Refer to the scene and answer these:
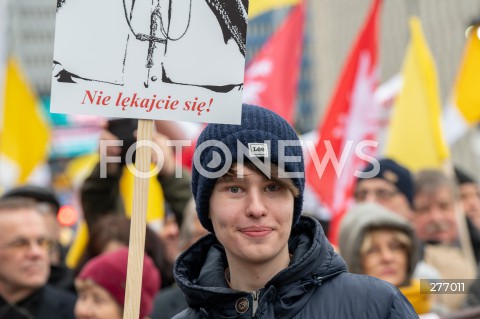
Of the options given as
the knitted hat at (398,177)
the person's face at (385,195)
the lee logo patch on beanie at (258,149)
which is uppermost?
the lee logo patch on beanie at (258,149)

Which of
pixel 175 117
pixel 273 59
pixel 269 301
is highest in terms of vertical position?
pixel 273 59

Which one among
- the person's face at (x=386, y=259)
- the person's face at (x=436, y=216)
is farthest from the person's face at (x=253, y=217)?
the person's face at (x=436, y=216)

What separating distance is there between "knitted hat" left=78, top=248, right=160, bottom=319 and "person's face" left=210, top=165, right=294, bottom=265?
175 cm

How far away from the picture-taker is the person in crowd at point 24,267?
16.0ft

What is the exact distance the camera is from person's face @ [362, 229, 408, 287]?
460cm

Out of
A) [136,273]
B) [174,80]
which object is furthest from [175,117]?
[136,273]

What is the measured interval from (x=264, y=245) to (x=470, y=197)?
5.44m

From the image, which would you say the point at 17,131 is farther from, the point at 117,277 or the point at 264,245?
the point at 264,245

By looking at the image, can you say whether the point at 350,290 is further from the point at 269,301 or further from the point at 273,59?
the point at 273,59

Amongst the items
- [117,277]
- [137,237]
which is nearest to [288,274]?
[137,237]

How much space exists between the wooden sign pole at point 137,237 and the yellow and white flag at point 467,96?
5.33 meters

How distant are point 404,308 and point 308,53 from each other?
318ft

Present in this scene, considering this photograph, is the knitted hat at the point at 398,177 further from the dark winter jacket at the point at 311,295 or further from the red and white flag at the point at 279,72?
the dark winter jacket at the point at 311,295

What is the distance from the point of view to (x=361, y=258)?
15.3 feet
